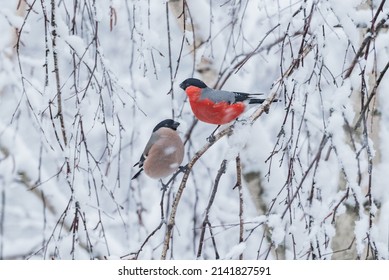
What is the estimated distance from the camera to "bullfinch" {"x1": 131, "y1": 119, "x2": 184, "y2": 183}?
3.73ft

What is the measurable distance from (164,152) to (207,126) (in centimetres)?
143

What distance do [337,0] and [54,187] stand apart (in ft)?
3.84

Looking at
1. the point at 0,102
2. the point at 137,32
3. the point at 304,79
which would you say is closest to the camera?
Result: the point at 304,79

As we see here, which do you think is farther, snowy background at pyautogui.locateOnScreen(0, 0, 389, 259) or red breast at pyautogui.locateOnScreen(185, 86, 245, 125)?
red breast at pyautogui.locateOnScreen(185, 86, 245, 125)

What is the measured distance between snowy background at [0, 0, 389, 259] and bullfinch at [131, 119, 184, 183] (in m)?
0.05

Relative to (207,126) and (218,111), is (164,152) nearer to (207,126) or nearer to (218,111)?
(218,111)

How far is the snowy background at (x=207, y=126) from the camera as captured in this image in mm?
908

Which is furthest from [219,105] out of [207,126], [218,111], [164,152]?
[207,126]

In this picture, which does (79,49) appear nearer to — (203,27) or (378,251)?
(203,27)

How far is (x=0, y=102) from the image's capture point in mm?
1703

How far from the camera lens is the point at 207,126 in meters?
2.58

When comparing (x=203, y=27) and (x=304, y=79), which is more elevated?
(x=203, y=27)

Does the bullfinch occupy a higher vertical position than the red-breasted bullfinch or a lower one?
lower

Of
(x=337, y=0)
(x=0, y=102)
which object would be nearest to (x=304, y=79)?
(x=337, y=0)
